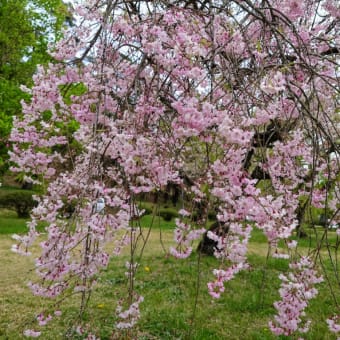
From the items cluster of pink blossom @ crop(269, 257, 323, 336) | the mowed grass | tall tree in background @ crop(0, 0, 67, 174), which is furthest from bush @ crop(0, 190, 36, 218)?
A: cluster of pink blossom @ crop(269, 257, 323, 336)

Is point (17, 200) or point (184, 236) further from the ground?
point (184, 236)

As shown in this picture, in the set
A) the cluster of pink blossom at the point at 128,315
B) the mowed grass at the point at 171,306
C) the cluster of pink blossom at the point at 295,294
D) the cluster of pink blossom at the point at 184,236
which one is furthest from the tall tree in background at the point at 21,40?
→ the cluster of pink blossom at the point at 295,294

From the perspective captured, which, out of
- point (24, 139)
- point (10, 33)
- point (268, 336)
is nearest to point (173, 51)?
point (24, 139)

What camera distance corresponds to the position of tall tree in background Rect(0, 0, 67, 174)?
9297 mm

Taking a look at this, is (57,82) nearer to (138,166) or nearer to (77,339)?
(138,166)

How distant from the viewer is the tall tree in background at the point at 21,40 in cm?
930

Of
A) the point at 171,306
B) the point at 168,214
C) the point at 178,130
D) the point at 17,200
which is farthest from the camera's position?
the point at 168,214

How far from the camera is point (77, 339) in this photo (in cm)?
358

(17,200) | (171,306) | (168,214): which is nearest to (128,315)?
(171,306)

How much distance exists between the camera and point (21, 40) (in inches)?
380

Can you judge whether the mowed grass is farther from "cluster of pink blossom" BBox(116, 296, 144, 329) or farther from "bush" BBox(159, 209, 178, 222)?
"bush" BBox(159, 209, 178, 222)

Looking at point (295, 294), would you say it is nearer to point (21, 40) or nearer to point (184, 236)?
point (184, 236)

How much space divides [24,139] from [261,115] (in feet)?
4.55

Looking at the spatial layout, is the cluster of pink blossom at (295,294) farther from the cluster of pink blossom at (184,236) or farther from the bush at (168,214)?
the bush at (168,214)
